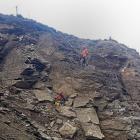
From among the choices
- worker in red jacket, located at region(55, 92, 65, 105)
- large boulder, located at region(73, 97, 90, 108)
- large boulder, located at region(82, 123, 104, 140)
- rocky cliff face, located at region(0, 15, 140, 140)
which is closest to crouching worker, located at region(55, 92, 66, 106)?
worker in red jacket, located at region(55, 92, 65, 105)

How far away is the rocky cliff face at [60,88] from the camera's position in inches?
928

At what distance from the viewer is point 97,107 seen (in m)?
27.4

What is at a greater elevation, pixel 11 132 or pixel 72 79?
pixel 72 79

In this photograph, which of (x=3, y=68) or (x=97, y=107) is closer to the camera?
(x=97, y=107)

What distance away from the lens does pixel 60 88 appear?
29484 millimetres

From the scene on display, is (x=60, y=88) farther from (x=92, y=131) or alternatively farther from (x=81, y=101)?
(x=92, y=131)

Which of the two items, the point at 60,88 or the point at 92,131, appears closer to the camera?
the point at 92,131

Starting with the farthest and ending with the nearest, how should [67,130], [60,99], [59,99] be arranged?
[60,99] → [59,99] → [67,130]

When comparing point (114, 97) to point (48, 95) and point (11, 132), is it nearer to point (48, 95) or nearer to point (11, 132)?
point (48, 95)

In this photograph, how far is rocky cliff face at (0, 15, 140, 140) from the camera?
2358 cm

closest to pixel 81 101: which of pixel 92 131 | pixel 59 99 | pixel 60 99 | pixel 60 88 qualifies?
pixel 60 99

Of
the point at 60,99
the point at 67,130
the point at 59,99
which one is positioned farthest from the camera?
the point at 60,99

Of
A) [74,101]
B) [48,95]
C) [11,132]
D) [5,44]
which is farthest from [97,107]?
[5,44]

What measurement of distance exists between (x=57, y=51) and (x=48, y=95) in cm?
933
